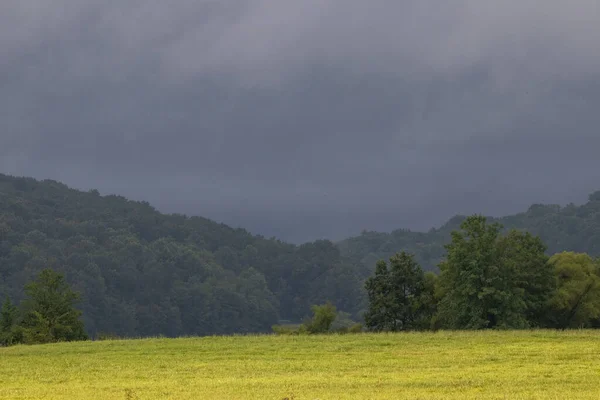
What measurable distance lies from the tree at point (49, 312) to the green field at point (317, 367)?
13521 millimetres

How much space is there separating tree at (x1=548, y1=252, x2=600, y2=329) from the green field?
66.1ft

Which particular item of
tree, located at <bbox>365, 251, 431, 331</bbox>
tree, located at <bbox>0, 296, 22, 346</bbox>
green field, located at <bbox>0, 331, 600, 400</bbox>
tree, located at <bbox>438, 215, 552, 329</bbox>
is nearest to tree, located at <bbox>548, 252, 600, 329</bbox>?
tree, located at <bbox>438, 215, 552, 329</bbox>

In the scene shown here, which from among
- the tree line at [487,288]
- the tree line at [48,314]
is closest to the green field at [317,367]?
the tree line at [48,314]

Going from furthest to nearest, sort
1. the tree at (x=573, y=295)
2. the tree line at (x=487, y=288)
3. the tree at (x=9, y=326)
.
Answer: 1. the tree at (x=573, y=295)
2. the tree at (x=9, y=326)
3. the tree line at (x=487, y=288)

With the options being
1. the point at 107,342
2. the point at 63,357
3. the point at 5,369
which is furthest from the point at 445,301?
the point at 5,369

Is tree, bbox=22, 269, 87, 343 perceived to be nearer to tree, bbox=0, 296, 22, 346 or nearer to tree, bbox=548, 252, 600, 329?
tree, bbox=0, 296, 22, 346

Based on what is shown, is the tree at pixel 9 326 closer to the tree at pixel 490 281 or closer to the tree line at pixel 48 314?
the tree line at pixel 48 314

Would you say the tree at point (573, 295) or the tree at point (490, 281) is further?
the tree at point (573, 295)

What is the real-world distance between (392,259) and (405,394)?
52.4 m

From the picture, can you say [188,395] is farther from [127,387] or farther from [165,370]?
[165,370]

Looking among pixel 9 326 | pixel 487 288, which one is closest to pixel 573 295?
pixel 487 288

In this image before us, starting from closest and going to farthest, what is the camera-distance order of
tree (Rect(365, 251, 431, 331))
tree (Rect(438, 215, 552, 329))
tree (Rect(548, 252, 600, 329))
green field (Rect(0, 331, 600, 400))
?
green field (Rect(0, 331, 600, 400)) → tree (Rect(438, 215, 552, 329)) → tree (Rect(548, 252, 600, 329)) → tree (Rect(365, 251, 431, 331))

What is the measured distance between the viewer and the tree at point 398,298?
251ft

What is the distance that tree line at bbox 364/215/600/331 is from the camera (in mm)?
66688
